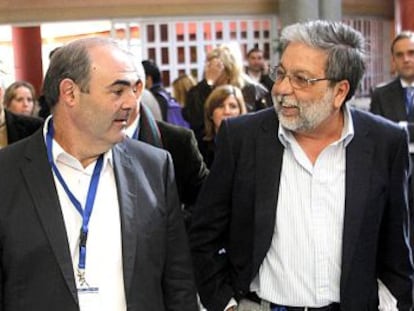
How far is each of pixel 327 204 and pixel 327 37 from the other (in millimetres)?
561

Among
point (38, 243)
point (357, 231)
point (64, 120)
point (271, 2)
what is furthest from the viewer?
point (271, 2)

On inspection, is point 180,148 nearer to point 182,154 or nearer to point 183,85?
point 182,154

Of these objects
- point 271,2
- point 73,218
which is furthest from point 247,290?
point 271,2

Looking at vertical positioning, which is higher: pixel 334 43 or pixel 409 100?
pixel 334 43

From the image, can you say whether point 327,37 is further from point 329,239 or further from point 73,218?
point 73,218

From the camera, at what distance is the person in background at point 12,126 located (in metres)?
3.55

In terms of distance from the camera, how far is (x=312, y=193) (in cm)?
268

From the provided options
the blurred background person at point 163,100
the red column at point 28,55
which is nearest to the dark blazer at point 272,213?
the blurred background person at point 163,100

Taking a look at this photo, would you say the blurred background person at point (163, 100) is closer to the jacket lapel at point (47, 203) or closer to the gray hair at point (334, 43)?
the gray hair at point (334, 43)

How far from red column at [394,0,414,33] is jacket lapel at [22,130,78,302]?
39.5 feet

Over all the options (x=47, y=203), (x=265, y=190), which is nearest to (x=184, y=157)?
(x=265, y=190)

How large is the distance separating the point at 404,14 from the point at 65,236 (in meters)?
12.4

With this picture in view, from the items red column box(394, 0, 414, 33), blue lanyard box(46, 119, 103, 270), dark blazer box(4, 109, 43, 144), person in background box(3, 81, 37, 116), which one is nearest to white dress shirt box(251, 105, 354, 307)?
blue lanyard box(46, 119, 103, 270)

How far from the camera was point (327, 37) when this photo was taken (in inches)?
105
